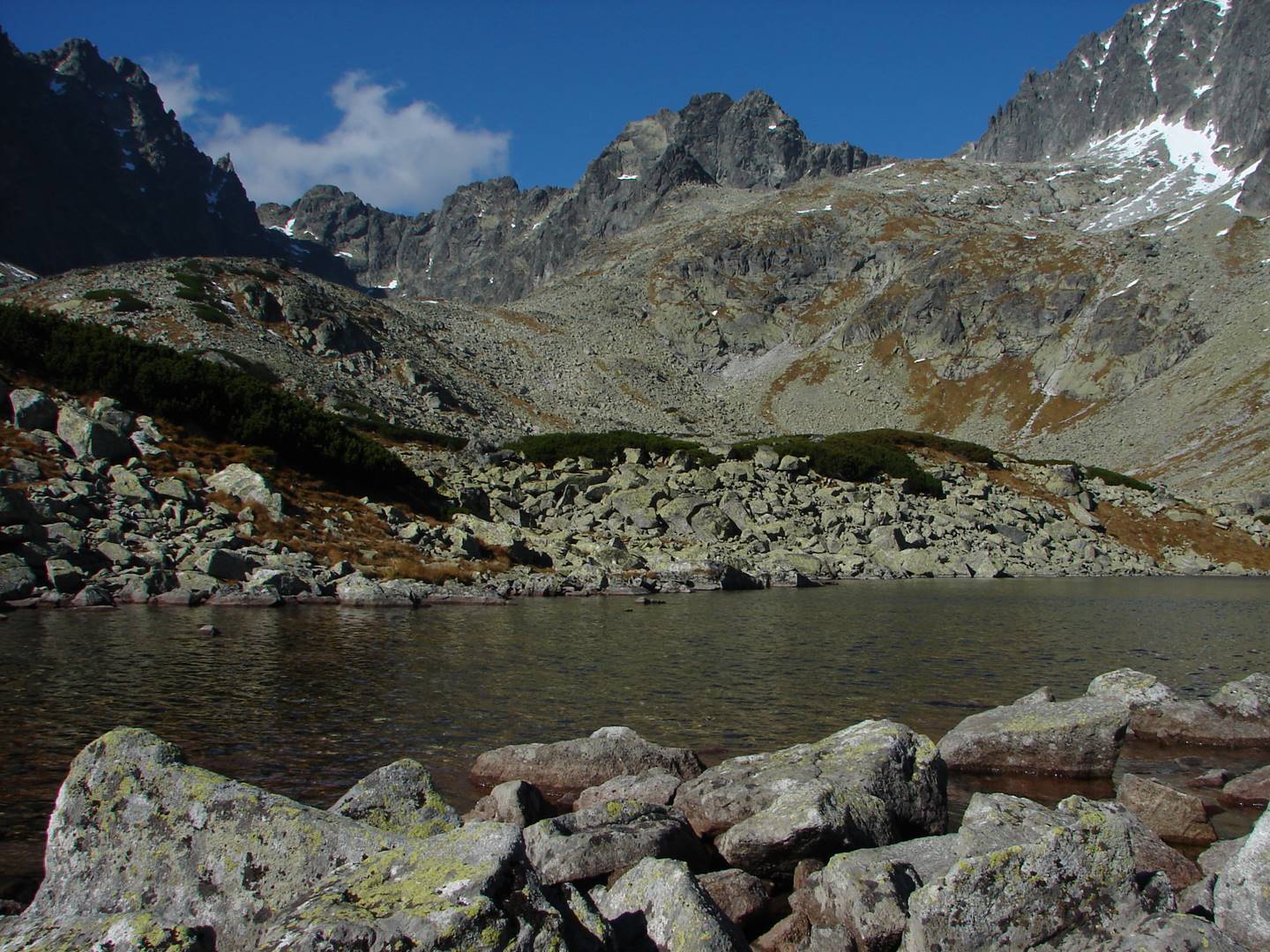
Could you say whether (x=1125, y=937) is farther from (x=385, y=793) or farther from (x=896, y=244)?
(x=896, y=244)

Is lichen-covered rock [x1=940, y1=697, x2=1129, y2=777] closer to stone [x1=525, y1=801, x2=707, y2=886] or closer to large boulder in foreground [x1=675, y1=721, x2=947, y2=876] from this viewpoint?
large boulder in foreground [x1=675, y1=721, x2=947, y2=876]

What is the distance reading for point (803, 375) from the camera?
503 feet

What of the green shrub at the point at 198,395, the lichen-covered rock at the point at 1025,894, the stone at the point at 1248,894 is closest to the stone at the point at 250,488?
the green shrub at the point at 198,395

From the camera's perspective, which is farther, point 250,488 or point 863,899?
point 250,488

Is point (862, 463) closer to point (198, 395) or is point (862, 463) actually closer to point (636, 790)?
point (198, 395)

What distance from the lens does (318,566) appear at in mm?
32062

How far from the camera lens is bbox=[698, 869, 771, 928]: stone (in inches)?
292

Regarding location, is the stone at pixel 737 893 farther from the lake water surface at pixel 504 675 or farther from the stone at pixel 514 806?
the lake water surface at pixel 504 675

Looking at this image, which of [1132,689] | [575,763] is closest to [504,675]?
[575,763]

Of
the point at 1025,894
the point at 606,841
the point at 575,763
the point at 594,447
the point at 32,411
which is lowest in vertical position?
the point at 575,763

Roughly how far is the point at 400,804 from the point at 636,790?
3.90 metres

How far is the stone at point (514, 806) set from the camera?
29.7ft

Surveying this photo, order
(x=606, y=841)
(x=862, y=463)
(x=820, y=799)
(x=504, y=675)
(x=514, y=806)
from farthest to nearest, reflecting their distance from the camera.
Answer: (x=862, y=463)
(x=504, y=675)
(x=514, y=806)
(x=820, y=799)
(x=606, y=841)

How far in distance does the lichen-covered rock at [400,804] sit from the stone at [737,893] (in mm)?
2586
